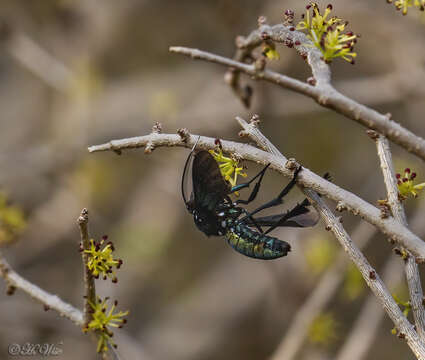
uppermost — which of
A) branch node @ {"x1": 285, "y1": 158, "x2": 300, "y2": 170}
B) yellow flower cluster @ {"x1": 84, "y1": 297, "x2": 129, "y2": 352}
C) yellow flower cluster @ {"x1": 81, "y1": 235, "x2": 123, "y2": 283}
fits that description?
branch node @ {"x1": 285, "y1": 158, "x2": 300, "y2": 170}

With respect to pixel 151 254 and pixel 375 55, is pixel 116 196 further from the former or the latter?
pixel 375 55

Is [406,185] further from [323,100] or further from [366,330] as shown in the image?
[366,330]

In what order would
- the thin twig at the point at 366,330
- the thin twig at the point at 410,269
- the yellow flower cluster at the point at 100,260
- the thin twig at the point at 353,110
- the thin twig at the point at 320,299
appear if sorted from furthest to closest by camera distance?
the thin twig at the point at 320,299 < the thin twig at the point at 366,330 < the yellow flower cluster at the point at 100,260 < the thin twig at the point at 410,269 < the thin twig at the point at 353,110

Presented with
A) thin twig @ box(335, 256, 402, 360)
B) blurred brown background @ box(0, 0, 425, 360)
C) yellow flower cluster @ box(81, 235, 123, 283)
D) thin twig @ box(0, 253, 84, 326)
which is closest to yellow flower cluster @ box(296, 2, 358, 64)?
yellow flower cluster @ box(81, 235, 123, 283)

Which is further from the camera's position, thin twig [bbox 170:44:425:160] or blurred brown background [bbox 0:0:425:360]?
blurred brown background [bbox 0:0:425:360]

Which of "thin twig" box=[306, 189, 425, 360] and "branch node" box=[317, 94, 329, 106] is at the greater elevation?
"branch node" box=[317, 94, 329, 106]

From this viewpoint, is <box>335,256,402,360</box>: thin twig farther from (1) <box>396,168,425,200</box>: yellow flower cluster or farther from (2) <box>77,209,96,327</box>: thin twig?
(2) <box>77,209,96,327</box>: thin twig

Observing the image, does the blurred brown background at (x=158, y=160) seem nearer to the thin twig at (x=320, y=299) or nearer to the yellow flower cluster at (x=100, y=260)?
the thin twig at (x=320, y=299)

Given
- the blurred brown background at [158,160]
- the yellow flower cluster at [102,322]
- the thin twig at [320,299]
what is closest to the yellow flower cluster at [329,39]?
the yellow flower cluster at [102,322]

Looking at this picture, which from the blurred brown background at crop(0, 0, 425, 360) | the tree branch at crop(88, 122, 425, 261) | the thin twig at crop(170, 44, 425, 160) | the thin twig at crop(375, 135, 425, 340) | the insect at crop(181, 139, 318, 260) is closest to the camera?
the thin twig at crop(170, 44, 425, 160)
